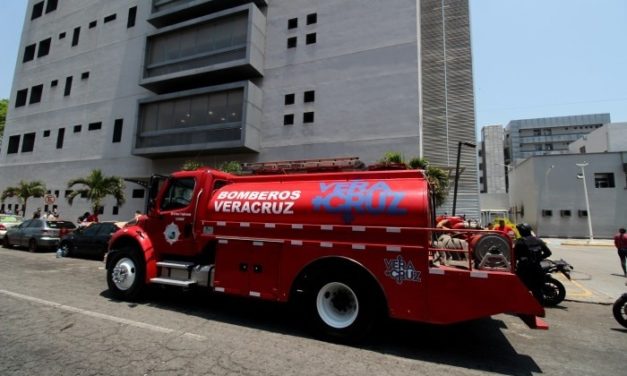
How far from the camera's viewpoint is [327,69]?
→ 2242 cm

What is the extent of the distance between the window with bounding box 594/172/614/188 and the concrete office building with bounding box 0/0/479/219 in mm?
21861

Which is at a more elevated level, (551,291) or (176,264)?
(176,264)

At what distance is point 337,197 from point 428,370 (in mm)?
2766

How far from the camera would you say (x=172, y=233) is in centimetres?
690

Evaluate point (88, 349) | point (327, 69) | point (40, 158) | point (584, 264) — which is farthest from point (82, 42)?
point (584, 264)

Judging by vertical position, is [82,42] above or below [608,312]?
above

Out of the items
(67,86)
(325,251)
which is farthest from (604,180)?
(67,86)

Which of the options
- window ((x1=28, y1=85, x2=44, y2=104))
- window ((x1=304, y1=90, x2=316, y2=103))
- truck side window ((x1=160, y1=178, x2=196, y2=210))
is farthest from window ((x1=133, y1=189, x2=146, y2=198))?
truck side window ((x1=160, y1=178, x2=196, y2=210))

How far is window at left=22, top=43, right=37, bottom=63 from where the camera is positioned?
36.0 meters

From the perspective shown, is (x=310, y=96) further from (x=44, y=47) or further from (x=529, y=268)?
(x=44, y=47)

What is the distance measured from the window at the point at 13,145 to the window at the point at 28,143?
125 cm

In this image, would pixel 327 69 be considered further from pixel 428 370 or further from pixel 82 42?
pixel 82 42

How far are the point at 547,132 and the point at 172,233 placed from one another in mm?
98471

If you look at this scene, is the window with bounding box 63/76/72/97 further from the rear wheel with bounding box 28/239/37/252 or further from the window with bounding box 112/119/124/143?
the rear wheel with bounding box 28/239/37/252
